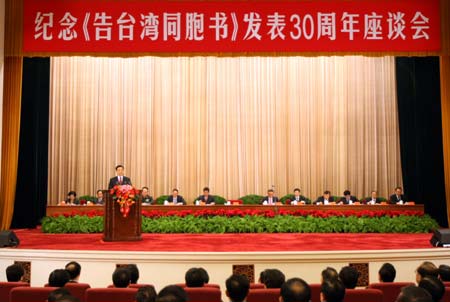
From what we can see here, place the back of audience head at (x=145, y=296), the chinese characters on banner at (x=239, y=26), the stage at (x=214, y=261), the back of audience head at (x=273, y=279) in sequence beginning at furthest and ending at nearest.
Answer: the chinese characters on banner at (x=239, y=26), the stage at (x=214, y=261), the back of audience head at (x=273, y=279), the back of audience head at (x=145, y=296)

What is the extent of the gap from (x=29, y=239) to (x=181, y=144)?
554cm

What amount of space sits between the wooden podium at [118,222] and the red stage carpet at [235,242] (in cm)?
16

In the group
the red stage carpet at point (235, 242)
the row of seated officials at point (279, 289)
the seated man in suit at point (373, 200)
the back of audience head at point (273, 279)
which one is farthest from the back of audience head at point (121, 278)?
the seated man in suit at point (373, 200)

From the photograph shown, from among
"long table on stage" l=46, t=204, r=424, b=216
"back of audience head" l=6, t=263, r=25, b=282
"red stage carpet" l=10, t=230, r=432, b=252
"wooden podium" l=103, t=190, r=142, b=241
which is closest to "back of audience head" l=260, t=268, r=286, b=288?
"back of audience head" l=6, t=263, r=25, b=282

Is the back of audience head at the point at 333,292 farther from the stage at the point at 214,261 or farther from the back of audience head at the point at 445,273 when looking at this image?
the stage at the point at 214,261

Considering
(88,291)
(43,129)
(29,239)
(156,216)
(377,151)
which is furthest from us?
(377,151)

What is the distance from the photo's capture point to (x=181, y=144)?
13.1m

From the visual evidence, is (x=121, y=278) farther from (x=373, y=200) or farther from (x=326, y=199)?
(x=373, y=200)

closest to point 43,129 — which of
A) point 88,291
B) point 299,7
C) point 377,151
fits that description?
point 299,7

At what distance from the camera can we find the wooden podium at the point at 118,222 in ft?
24.2

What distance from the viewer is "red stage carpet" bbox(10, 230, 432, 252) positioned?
6.66 m

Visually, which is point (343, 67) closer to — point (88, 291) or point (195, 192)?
point (195, 192)

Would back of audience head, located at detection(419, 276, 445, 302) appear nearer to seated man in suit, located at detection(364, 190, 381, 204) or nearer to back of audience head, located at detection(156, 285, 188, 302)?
back of audience head, located at detection(156, 285, 188, 302)

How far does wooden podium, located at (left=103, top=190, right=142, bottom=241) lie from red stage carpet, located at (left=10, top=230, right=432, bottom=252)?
0.16 metres
